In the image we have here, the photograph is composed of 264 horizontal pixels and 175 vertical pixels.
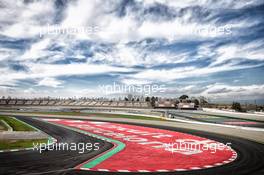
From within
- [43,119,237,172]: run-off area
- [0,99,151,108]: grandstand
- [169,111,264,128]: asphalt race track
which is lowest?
[43,119,237,172]: run-off area

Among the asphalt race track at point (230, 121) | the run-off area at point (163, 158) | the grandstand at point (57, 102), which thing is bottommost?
the run-off area at point (163, 158)

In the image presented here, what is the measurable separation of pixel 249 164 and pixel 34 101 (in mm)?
147342

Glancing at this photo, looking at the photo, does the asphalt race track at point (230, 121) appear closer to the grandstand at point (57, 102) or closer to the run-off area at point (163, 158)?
the run-off area at point (163, 158)

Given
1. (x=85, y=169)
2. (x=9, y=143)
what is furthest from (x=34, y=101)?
(x=85, y=169)

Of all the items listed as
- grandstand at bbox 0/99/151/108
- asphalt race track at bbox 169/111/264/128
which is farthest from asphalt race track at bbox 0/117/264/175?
grandstand at bbox 0/99/151/108

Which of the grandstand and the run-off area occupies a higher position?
the grandstand

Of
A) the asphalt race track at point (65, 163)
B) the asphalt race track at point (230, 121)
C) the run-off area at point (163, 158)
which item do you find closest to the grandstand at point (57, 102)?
the asphalt race track at point (230, 121)

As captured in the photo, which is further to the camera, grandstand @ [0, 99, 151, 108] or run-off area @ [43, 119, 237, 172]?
grandstand @ [0, 99, 151, 108]

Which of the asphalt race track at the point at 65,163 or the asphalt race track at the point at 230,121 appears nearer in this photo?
the asphalt race track at the point at 65,163

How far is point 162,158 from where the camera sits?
644 inches

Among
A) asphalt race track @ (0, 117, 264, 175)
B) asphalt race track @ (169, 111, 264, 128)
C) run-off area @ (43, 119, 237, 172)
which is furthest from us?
asphalt race track @ (169, 111, 264, 128)

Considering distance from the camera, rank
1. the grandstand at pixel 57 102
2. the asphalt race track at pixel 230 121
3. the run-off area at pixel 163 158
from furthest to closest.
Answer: the grandstand at pixel 57 102 < the asphalt race track at pixel 230 121 < the run-off area at pixel 163 158

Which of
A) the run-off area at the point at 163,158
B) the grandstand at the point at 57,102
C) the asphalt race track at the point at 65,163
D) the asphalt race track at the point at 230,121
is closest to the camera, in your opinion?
the asphalt race track at the point at 65,163

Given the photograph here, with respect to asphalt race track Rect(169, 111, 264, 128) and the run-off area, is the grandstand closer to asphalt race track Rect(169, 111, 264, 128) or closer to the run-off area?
asphalt race track Rect(169, 111, 264, 128)
